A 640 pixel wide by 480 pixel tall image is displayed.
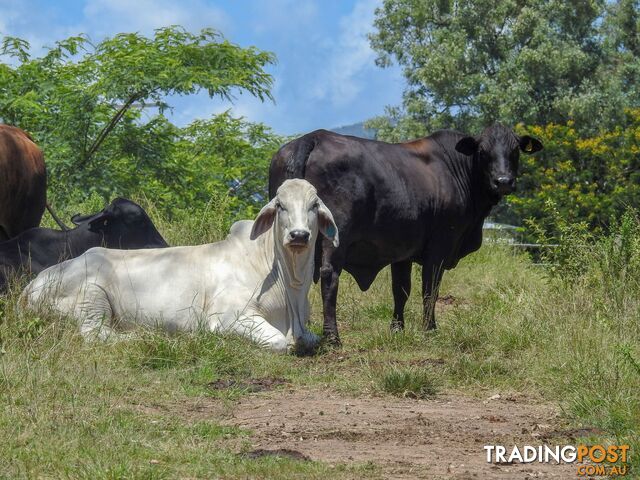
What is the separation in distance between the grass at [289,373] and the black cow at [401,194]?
0.52 metres

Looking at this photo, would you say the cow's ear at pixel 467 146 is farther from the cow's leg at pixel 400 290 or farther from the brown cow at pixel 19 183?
the brown cow at pixel 19 183

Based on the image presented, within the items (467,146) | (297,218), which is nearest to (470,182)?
(467,146)

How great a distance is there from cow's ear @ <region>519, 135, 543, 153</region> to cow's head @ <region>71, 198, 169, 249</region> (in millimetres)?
3548

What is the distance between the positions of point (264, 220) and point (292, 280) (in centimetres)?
51

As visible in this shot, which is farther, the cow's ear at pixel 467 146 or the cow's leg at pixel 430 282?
the cow's ear at pixel 467 146

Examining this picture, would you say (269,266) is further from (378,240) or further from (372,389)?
(372,389)

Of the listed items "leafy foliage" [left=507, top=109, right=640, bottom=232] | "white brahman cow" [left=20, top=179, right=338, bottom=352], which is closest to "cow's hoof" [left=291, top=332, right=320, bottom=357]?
"white brahman cow" [left=20, top=179, right=338, bottom=352]

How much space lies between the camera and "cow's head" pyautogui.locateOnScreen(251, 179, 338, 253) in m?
8.52

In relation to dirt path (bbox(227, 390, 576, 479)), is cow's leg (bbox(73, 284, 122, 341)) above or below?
above

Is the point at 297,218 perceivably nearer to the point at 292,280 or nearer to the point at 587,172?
the point at 292,280

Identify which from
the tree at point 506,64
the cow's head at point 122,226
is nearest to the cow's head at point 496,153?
the cow's head at point 122,226

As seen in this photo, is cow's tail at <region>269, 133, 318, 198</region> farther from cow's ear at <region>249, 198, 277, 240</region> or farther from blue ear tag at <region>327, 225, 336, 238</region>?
blue ear tag at <region>327, 225, 336, 238</region>

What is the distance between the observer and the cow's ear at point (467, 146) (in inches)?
422

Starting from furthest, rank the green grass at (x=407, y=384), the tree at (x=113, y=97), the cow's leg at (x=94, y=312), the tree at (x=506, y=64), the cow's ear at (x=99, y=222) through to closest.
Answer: the tree at (x=506, y=64)
the tree at (x=113, y=97)
the cow's ear at (x=99, y=222)
the cow's leg at (x=94, y=312)
the green grass at (x=407, y=384)
